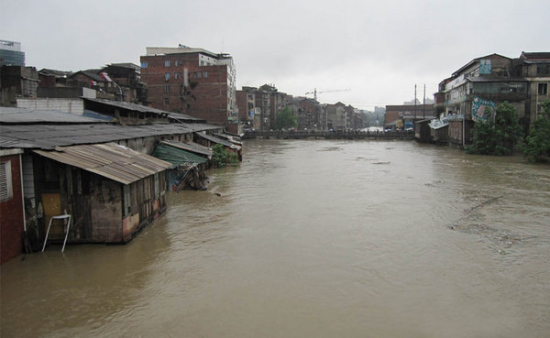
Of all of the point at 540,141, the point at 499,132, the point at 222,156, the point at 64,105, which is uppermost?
the point at 64,105

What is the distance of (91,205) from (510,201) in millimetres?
15714

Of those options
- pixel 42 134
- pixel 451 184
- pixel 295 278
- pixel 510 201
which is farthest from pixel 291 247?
pixel 451 184

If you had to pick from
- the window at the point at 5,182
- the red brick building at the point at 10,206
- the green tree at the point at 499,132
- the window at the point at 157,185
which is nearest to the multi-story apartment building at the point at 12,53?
the window at the point at 157,185

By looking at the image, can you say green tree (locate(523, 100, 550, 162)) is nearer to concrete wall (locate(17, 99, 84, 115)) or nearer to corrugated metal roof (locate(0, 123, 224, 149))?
corrugated metal roof (locate(0, 123, 224, 149))

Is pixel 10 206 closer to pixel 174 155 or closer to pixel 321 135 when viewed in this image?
pixel 174 155

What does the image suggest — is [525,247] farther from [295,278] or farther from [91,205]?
[91,205]

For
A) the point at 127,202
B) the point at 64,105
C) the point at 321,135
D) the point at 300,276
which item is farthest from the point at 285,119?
the point at 300,276

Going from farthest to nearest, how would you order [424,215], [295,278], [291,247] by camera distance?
[424,215] < [291,247] < [295,278]

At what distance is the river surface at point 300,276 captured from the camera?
6.66 metres

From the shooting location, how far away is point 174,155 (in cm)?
1862

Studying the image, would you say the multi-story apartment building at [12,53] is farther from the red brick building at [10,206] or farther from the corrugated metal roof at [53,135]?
the red brick building at [10,206]

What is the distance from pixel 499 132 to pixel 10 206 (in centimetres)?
3755

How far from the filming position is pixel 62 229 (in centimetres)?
955

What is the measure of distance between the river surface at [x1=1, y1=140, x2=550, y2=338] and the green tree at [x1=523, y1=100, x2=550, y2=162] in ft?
54.7
